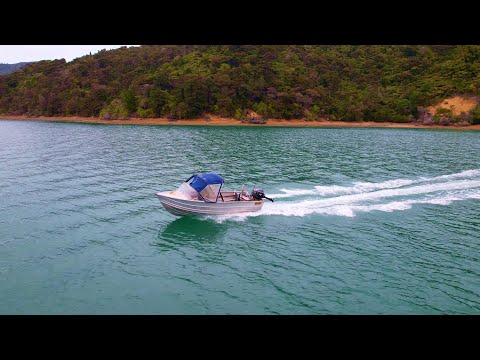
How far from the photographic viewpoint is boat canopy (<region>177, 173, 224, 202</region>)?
1339 inches

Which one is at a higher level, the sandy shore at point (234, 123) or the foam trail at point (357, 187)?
the sandy shore at point (234, 123)

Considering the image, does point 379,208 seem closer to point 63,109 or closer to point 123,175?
point 123,175

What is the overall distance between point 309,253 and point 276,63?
14147cm

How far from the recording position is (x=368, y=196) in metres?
39.8

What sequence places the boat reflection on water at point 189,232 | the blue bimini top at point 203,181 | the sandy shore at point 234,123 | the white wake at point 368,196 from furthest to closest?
the sandy shore at point 234,123 → the white wake at point 368,196 → the blue bimini top at point 203,181 → the boat reflection on water at point 189,232

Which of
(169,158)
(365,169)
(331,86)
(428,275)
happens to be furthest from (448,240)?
(331,86)

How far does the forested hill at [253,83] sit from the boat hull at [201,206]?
101815 millimetres

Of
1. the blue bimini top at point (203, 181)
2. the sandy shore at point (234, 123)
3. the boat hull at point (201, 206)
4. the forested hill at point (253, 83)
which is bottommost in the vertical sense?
the boat hull at point (201, 206)

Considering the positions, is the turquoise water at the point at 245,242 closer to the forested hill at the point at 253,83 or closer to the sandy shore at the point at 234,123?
the sandy shore at the point at 234,123

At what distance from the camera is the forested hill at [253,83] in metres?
136

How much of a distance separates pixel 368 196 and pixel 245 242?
682 inches

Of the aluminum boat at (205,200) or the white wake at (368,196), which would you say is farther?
the white wake at (368,196)

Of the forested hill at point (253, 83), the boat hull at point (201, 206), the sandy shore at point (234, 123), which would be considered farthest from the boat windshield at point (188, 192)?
the forested hill at point (253, 83)

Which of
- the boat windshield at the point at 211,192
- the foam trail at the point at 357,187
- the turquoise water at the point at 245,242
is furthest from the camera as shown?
the foam trail at the point at 357,187
